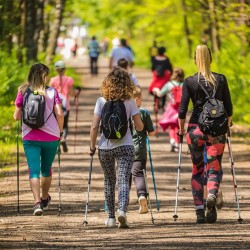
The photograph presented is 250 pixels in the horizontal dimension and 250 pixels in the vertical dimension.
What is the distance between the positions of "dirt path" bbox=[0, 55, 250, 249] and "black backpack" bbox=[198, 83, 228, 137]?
104 cm

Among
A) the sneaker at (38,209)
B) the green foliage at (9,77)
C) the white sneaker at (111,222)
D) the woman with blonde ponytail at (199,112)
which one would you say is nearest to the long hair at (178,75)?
the green foliage at (9,77)

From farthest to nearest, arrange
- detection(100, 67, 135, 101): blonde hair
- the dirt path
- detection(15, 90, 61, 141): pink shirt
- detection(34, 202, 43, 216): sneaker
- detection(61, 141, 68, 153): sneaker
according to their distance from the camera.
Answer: detection(61, 141, 68, 153): sneaker
detection(15, 90, 61, 141): pink shirt
detection(34, 202, 43, 216): sneaker
detection(100, 67, 135, 101): blonde hair
the dirt path

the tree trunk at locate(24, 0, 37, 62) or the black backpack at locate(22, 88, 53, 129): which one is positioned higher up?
the tree trunk at locate(24, 0, 37, 62)

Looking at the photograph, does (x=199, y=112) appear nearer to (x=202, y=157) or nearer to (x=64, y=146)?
(x=202, y=157)

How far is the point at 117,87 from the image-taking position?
1323 cm

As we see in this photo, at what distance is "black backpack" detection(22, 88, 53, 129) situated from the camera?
14.6 m

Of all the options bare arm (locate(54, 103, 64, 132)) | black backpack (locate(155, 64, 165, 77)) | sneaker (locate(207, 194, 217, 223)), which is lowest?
sneaker (locate(207, 194, 217, 223))

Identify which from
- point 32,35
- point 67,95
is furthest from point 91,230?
point 32,35

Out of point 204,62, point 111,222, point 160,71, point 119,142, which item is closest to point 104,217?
point 111,222

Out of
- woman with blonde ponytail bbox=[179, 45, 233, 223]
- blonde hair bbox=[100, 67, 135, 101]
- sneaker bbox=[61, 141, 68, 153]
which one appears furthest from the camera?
sneaker bbox=[61, 141, 68, 153]

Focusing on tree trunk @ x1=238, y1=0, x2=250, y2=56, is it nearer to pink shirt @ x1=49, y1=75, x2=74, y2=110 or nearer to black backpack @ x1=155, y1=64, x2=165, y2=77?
black backpack @ x1=155, y1=64, x2=165, y2=77

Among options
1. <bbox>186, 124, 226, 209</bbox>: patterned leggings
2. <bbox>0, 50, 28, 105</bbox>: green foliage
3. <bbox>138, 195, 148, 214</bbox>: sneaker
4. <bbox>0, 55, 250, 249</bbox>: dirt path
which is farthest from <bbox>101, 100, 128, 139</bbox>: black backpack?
<bbox>0, 50, 28, 105</bbox>: green foliage

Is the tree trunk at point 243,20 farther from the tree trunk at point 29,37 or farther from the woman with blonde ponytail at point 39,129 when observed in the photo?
the woman with blonde ponytail at point 39,129

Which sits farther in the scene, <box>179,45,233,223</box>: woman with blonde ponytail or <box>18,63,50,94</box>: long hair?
<box>18,63,50,94</box>: long hair
